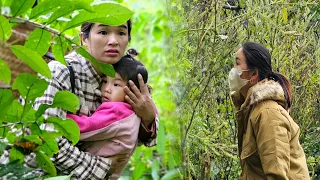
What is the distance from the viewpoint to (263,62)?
0.87 metres

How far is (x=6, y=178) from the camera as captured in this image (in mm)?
940

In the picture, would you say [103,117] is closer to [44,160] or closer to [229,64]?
[44,160]

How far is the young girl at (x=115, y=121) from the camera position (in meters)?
1.17

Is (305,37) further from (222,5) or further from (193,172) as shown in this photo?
(193,172)

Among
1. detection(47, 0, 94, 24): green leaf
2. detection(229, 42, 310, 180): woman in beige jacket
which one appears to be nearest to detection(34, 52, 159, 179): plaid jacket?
detection(47, 0, 94, 24): green leaf

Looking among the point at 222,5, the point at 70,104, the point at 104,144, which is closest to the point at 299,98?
the point at 222,5

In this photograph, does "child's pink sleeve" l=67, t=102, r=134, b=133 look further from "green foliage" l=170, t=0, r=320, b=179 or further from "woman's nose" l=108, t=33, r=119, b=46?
"green foliage" l=170, t=0, r=320, b=179

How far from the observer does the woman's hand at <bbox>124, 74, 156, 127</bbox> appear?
122 centimetres

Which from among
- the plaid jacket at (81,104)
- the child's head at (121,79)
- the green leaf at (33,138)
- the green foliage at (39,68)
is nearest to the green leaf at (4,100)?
the green foliage at (39,68)

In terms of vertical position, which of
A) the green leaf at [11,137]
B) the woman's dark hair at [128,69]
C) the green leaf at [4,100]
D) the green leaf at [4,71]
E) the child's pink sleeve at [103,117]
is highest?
the green leaf at [4,71]

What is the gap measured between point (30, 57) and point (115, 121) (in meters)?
A: 0.43

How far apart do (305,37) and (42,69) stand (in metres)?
0.42

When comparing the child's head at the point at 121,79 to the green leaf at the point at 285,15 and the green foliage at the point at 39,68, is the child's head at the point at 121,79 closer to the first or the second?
the green foliage at the point at 39,68

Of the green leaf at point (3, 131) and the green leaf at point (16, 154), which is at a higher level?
the green leaf at point (3, 131)
